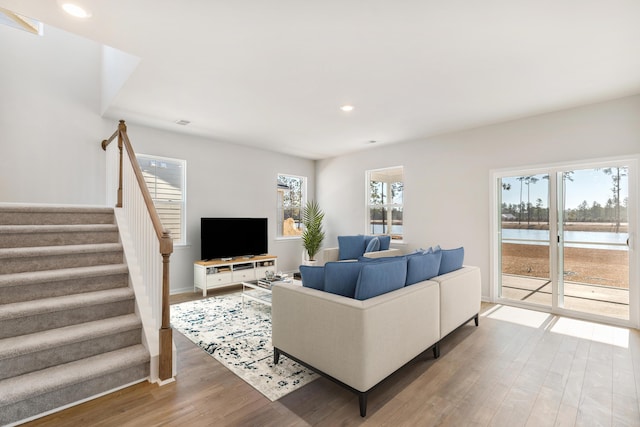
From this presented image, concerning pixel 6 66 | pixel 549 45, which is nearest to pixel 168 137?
pixel 6 66

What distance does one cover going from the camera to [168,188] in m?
4.98

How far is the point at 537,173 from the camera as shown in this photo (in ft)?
13.8

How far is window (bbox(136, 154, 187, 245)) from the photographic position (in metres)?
4.79

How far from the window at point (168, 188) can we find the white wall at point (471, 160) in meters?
3.26

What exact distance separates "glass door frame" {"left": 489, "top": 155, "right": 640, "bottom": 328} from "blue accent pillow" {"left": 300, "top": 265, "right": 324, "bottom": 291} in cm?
332

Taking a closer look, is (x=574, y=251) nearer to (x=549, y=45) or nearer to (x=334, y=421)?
(x=549, y=45)

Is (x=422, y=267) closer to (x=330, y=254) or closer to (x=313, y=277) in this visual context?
(x=313, y=277)

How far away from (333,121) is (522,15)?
2.62 metres

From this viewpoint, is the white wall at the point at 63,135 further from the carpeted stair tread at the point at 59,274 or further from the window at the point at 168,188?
the carpeted stair tread at the point at 59,274

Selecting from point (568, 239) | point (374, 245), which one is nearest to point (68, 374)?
point (374, 245)

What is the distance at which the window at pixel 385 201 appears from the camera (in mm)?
5879

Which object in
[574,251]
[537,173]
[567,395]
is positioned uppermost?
[537,173]

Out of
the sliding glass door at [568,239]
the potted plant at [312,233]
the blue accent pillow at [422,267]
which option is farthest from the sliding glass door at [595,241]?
the potted plant at [312,233]

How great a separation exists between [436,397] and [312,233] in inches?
181
